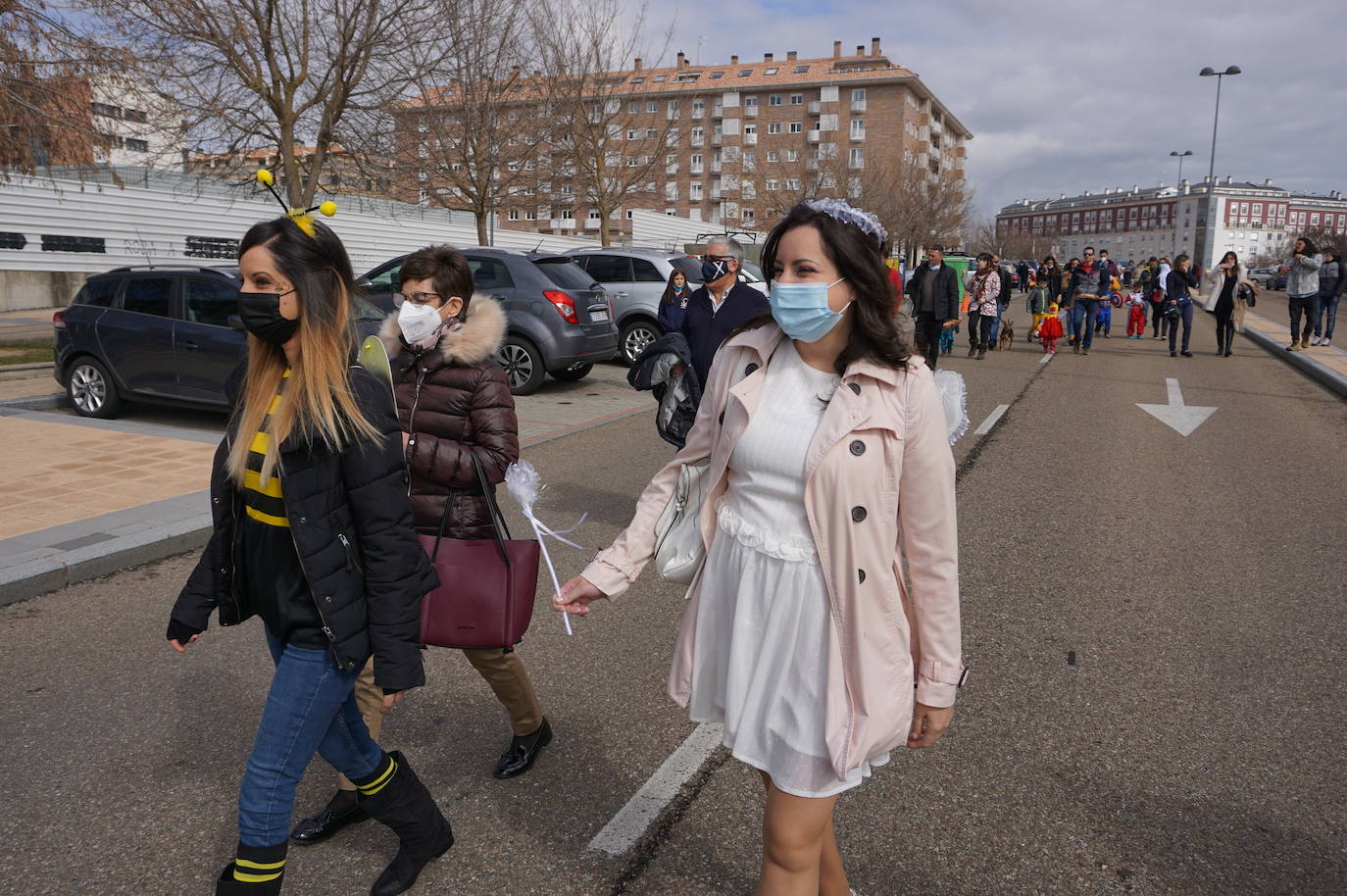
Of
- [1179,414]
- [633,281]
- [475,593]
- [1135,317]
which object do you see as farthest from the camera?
[1135,317]

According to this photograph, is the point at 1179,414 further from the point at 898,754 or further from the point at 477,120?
the point at 477,120

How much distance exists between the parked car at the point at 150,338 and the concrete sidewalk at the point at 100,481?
0.34m

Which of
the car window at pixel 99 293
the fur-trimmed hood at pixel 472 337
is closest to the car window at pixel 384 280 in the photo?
the car window at pixel 99 293

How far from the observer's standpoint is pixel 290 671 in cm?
229

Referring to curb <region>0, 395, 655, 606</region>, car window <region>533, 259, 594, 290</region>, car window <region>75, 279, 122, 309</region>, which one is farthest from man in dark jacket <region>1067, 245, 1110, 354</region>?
curb <region>0, 395, 655, 606</region>

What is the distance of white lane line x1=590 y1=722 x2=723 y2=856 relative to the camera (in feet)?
9.70

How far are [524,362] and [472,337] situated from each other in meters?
9.14

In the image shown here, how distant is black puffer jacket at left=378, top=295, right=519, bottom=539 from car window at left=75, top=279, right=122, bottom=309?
8.10 m

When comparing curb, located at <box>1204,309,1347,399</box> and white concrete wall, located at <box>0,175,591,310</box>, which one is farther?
white concrete wall, located at <box>0,175,591,310</box>

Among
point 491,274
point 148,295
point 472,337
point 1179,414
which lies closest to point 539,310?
point 491,274

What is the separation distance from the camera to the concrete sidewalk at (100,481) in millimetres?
5449

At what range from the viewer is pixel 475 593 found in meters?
2.89

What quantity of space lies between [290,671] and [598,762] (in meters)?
1.43

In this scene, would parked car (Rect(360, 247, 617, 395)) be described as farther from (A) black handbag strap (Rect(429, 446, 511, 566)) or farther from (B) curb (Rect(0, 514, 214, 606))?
(A) black handbag strap (Rect(429, 446, 511, 566))
